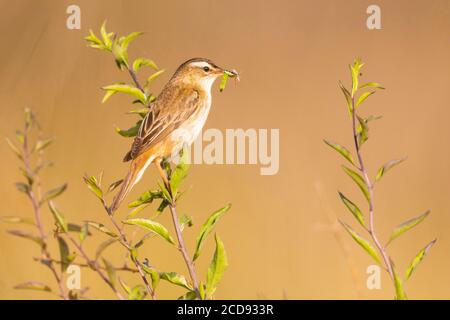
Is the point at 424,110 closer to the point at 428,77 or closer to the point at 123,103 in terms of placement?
the point at 428,77

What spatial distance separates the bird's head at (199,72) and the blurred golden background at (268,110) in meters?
1.53

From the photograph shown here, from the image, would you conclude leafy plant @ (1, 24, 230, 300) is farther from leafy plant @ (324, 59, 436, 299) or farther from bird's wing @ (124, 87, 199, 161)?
leafy plant @ (324, 59, 436, 299)

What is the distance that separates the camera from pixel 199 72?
3.64 meters

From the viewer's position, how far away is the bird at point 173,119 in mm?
2951

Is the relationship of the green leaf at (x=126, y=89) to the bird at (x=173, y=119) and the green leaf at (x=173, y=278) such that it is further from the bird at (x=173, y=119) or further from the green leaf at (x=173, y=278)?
the green leaf at (x=173, y=278)

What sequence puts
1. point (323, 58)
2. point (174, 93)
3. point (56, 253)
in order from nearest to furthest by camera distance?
point (174, 93) < point (56, 253) < point (323, 58)

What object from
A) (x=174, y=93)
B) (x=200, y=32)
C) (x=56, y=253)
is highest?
(x=200, y=32)

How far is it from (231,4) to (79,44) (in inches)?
71.6

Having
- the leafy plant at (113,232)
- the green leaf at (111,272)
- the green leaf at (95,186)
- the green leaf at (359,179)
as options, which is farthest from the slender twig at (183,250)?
the green leaf at (359,179)

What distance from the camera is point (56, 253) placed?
4840 millimetres

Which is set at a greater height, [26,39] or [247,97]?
[26,39]

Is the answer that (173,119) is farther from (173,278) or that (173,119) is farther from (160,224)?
(173,278)

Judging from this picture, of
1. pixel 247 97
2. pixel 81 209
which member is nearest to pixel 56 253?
pixel 81 209

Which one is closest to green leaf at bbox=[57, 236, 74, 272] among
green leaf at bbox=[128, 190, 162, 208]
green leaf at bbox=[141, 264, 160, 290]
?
green leaf at bbox=[141, 264, 160, 290]
